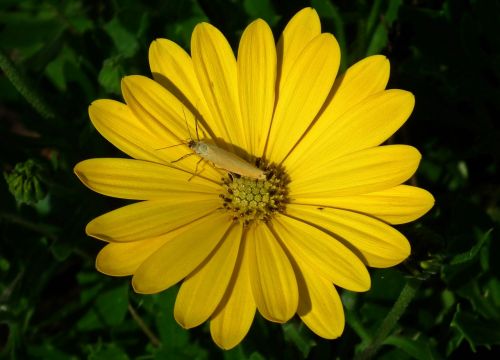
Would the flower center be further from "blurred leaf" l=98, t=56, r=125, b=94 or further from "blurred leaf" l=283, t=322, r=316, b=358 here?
"blurred leaf" l=98, t=56, r=125, b=94

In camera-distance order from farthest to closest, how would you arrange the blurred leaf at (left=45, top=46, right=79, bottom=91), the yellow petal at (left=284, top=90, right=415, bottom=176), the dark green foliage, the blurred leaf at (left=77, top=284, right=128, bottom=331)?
the blurred leaf at (left=45, top=46, right=79, bottom=91) → the blurred leaf at (left=77, top=284, right=128, bottom=331) → the dark green foliage → the yellow petal at (left=284, top=90, right=415, bottom=176)

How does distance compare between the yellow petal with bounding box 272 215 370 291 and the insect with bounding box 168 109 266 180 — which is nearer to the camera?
the yellow petal with bounding box 272 215 370 291

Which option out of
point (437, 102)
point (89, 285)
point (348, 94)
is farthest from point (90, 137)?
point (437, 102)

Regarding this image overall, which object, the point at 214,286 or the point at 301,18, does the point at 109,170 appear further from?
the point at 301,18

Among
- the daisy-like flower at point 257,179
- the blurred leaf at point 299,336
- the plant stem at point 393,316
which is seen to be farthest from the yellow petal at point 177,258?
the plant stem at point 393,316

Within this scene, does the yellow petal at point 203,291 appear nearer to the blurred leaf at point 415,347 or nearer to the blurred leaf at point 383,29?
the blurred leaf at point 415,347

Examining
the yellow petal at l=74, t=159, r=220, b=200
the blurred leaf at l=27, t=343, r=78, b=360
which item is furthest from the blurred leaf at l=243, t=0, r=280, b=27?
the blurred leaf at l=27, t=343, r=78, b=360
